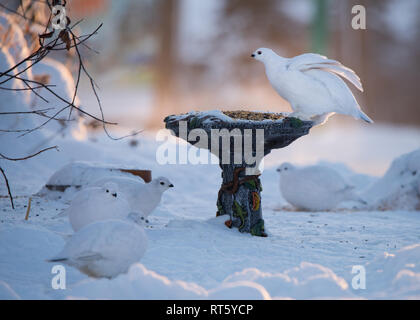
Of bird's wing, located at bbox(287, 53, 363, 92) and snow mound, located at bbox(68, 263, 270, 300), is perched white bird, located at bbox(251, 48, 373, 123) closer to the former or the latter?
bird's wing, located at bbox(287, 53, 363, 92)

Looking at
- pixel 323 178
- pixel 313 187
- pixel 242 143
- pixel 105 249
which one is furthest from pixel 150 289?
pixel 323 178

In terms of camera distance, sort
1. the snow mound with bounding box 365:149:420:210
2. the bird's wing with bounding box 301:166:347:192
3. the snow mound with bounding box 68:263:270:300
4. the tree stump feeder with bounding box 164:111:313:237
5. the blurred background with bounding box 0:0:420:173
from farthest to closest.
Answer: the blurred background with bounding box 0:0:420:173
the snow mound with bounding box 365:149:420:210
the bird's wing with bounding box 301:166:347:192
the tree stump feeder with bounding box 164:111:313:237
the snow mound with bounding box 68:263:270:300

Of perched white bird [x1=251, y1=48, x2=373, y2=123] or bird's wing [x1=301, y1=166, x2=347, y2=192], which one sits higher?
perched white bird [x1=251, y1=48, x2=373, y2=123]

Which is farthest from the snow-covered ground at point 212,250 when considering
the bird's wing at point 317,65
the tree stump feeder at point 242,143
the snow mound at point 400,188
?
the bird's wing at point 317,65

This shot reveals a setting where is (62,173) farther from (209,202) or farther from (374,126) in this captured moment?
(374,126)

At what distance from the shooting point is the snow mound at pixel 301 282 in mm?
2336

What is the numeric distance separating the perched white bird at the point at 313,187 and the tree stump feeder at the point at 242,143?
1.21 m

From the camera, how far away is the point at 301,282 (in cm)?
243

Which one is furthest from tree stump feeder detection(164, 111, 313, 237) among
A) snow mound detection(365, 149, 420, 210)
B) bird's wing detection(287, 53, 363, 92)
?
snow mound detection(365, 149, 420, 210)

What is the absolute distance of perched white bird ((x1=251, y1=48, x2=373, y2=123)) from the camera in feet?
11.5

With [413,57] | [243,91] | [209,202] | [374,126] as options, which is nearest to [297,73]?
[209,202]

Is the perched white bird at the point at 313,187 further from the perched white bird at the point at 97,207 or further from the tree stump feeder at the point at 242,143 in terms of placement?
the perched white bird at the point at 97,207

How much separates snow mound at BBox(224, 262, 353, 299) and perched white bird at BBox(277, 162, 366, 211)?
2.35m
